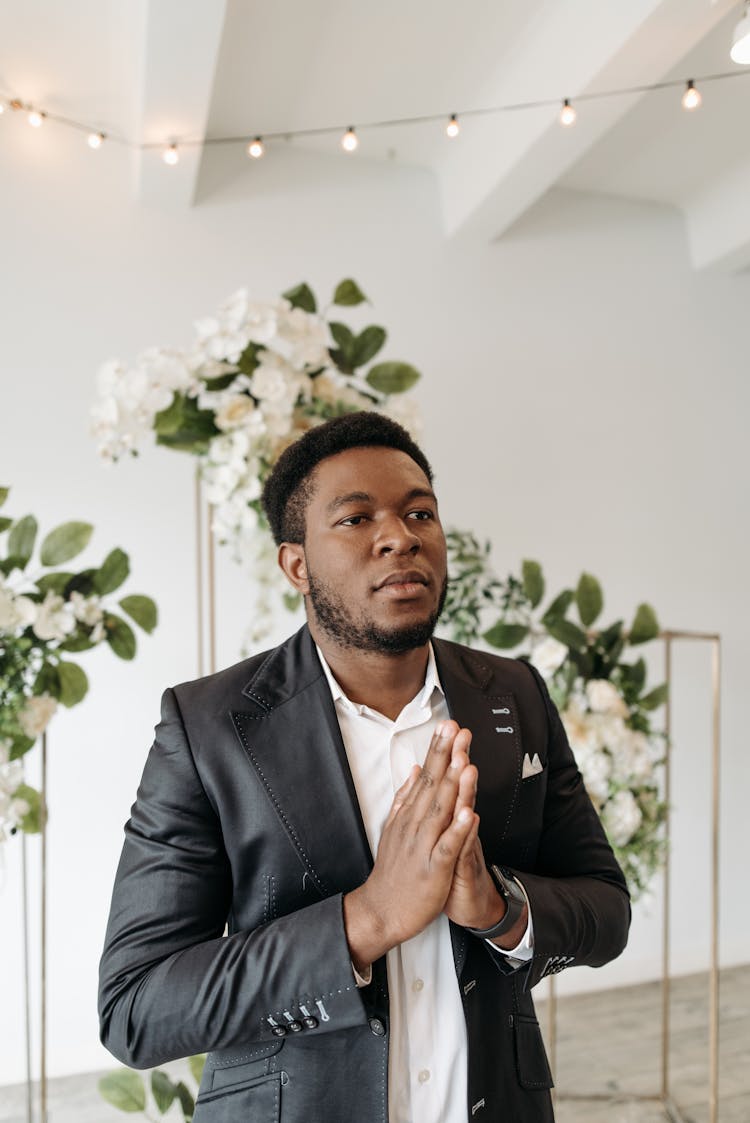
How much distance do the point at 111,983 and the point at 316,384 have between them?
1418 millimetres

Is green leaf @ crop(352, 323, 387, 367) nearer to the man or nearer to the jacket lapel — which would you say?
the man

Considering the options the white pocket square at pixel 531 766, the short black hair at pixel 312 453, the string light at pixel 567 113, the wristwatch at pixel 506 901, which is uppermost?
the string light at pixel 567 113

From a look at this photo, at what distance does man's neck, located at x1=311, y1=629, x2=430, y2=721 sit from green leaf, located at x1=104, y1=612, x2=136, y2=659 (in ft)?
2.29

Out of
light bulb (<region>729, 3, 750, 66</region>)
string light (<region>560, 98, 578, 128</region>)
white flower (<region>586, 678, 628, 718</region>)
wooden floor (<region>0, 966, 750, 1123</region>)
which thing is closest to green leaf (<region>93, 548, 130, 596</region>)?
white flower (<region>586, 678, 628, 718</region>)

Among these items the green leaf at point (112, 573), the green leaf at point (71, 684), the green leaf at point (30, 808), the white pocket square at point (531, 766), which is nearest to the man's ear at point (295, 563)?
the white pocket square at point (531, 766)

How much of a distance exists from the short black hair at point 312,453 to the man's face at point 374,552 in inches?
1.0

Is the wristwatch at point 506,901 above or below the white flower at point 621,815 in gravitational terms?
above

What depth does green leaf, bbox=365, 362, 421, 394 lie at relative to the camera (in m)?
2.20

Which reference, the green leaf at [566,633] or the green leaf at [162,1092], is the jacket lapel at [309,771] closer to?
the green leaf at [162,1092]

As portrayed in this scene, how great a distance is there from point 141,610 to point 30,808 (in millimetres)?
463

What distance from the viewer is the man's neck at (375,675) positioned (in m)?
1.26

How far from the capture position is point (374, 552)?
1226 mm

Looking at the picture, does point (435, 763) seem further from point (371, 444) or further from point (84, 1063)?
point (84, 1063)

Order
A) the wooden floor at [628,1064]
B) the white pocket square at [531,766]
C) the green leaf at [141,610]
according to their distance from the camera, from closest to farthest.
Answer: the white pocket square at [531,766]
the green leaf at [141,610]
the wooden floor at [628,1064]
